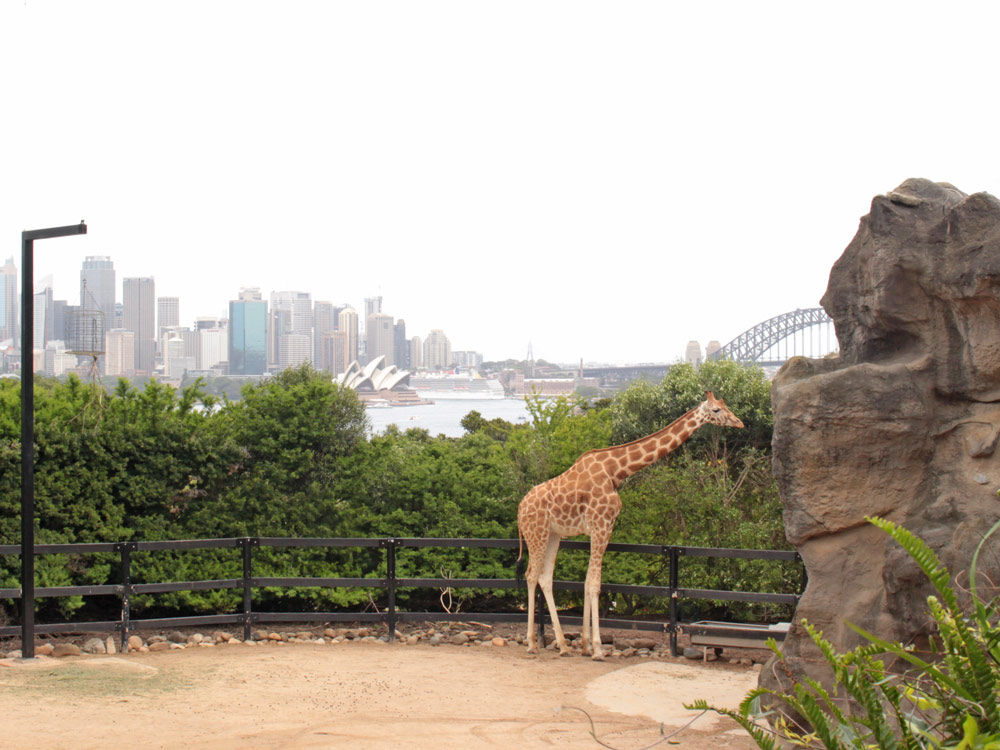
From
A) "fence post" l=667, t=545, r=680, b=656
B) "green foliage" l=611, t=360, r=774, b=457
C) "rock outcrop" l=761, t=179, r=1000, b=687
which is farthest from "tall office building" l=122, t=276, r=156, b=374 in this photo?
"rock outcrop" l=761, t=179, r=1000, b=687

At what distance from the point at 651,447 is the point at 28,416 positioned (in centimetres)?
533

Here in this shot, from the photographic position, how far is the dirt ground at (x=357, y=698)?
6441mm

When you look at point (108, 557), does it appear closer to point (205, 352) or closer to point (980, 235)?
point (980, 235)

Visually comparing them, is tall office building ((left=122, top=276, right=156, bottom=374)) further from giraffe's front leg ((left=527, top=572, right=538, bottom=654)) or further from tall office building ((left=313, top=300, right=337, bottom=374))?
giraffe's front leg ((left=527, top=572, right=538, bottom=654))

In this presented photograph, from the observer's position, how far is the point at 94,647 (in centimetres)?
902

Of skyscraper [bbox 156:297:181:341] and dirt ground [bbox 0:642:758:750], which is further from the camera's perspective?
skyscraper [bbox 156:297:181:341]

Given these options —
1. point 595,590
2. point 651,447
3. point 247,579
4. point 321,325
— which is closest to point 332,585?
point 247,579

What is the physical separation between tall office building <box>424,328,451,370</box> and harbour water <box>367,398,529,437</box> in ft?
7.50

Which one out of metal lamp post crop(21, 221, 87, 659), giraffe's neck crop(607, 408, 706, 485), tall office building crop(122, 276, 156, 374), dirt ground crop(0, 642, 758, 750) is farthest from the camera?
tall office building crop(122, 276, 156, 374)

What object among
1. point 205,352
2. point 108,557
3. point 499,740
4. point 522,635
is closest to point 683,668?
point 522,635

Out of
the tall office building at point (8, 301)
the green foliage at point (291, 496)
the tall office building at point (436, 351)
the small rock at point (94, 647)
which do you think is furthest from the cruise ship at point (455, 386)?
the small rock at point (94, 647)

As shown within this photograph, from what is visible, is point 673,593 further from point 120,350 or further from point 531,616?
point 120,350

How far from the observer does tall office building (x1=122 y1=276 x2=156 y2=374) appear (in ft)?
127

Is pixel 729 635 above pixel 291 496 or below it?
below
